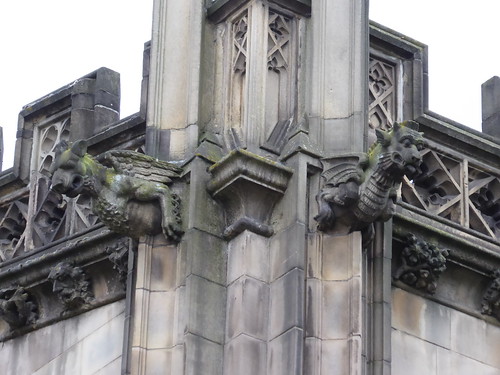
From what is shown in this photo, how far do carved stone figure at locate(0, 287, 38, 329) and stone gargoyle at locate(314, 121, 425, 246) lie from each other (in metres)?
3.69

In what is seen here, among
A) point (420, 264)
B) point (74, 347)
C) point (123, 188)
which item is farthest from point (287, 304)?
point (74, 347)

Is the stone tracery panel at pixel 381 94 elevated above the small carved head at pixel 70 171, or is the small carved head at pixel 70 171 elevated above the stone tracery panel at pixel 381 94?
the stone tracery panel at pixel 381 94

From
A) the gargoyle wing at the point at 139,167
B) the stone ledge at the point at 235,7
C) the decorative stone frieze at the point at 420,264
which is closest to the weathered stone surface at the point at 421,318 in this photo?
the decorative stone frieze at the point at 420,264

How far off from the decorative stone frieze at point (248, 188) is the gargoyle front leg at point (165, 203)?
0.38m

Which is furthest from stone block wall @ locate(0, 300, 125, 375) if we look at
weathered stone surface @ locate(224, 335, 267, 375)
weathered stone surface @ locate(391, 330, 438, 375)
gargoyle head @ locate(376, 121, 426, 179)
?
gargoyle head @ locate(376, 121, 426, 179)

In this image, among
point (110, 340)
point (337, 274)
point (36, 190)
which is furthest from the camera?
point (36, 190)

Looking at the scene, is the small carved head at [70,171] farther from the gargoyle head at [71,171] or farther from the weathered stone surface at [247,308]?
the weathered stone surface at [247,308]

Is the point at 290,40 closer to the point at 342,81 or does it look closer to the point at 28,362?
the point at 342,81

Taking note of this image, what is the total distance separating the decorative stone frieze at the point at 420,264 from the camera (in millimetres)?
24859

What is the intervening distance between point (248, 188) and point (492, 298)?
2.90 meters

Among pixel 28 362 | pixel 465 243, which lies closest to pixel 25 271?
pixel 28 362

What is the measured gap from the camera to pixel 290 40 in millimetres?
24828

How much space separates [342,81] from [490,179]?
246 centimetres

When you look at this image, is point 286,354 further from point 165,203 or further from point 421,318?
point 421,318
